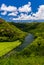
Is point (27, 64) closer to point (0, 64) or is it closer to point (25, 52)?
point (0, 64)

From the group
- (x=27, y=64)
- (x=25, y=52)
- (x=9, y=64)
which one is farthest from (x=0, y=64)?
(x=25, y=52)

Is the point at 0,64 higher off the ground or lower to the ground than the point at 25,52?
higher

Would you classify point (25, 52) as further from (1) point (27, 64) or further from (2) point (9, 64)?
(2) point (9, 64)

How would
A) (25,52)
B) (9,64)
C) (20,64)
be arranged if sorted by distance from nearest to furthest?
(9,64) < (20,64) < (25,52)

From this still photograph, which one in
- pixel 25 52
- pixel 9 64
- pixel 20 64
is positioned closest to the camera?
pixel 9 64

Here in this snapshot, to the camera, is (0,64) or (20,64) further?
(20,64)

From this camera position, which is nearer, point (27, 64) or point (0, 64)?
point (0, 64)

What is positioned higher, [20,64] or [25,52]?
[20,64]
